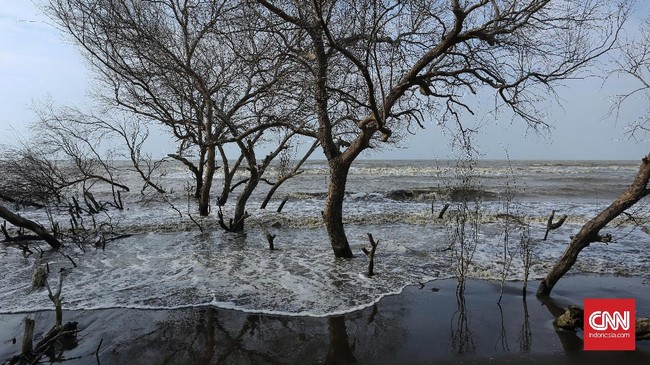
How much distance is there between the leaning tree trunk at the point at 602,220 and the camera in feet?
17.0

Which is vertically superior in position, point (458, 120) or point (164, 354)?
point (458, 120)

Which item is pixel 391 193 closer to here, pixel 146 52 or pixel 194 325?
pixel 146 52

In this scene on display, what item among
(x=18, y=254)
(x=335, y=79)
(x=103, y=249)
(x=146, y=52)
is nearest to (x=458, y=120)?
(x=335, y=79)

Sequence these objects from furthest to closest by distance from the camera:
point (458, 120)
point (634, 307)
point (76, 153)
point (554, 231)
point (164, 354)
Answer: point (76, 153) → point (554, 231) → point (458, 120) → point (634, 307) → point (164, 354)

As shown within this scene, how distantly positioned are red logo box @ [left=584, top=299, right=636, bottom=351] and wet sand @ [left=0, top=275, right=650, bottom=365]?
13 cm

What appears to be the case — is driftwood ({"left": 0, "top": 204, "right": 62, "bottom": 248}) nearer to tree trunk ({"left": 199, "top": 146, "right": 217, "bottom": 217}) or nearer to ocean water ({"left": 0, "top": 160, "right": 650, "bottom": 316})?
ocean water ({"left": 0, "top": 160, "right": 650, "bottom": 316})

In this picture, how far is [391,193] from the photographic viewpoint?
25.3 metres

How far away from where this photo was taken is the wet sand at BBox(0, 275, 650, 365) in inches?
182

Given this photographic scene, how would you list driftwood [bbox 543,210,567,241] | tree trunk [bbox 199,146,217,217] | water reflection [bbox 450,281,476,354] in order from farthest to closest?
tree trunk [bbox 199,146,217,217]
driftwood [bbox 543,210,567,241]
water reflection [bbox 450,281,476,354]

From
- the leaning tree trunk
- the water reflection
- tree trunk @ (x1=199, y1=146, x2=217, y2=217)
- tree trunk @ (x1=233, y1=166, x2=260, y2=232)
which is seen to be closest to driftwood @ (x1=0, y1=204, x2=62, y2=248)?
tree trunk @ (x1=233, y1=166, x2=260, y2=232)

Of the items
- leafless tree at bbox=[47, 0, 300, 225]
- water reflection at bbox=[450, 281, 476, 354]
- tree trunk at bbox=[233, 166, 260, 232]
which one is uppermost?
leafless tree at bbox=[47, 0, 300, 225]

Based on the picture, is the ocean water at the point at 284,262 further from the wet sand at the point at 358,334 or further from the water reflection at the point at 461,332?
the water reflection at the point at 461,332

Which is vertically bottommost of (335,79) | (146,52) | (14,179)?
(14,179)

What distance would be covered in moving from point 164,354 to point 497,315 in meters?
4.53
